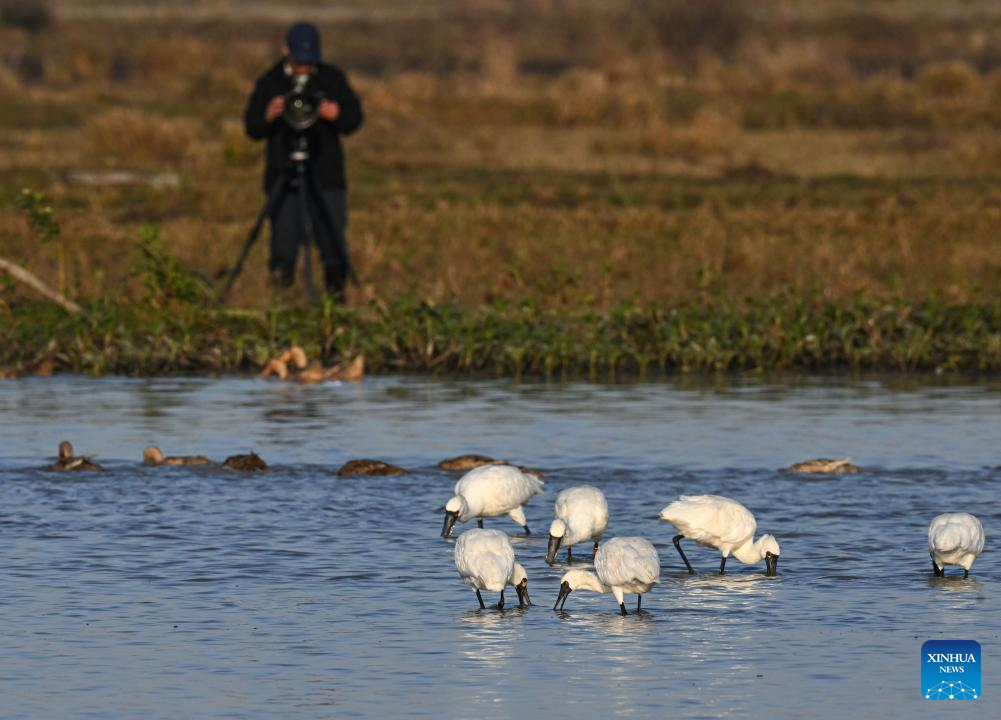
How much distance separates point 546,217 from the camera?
2262 centimetres

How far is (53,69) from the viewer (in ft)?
150

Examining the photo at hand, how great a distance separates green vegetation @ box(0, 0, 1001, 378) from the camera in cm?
1600

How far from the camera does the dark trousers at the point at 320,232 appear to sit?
56.6 feet

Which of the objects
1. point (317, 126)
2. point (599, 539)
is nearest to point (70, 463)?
point (599, 539)

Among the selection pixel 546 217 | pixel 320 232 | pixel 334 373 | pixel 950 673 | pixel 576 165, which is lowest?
pixel 950 673

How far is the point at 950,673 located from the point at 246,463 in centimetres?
515

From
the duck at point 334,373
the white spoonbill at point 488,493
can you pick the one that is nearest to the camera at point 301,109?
the duck at point 334,373

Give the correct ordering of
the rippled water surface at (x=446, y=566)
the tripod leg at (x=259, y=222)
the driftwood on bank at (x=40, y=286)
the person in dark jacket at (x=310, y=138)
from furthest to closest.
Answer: the person in dark jacket at (x=310, y=138), the tripod leg at (x=259, y=222), the driftwood on bank at (x=40, y=286), the rippled water surface at (x=446, y=566)

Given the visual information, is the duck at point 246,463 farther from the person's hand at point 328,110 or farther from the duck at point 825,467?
the person's hand at point 328,110

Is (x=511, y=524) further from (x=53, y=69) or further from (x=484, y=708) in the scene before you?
(x=53, y=69)

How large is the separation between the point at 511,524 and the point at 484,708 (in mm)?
3650

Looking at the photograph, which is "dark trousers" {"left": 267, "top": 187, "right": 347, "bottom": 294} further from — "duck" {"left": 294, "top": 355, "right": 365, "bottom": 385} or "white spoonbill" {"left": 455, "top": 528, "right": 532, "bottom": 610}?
"white spoonbill" {"left": 455, "top": 528, "right": 532, "bottom": 610}

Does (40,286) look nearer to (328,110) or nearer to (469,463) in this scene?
(328,110)

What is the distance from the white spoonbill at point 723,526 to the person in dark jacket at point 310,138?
8577 mm
